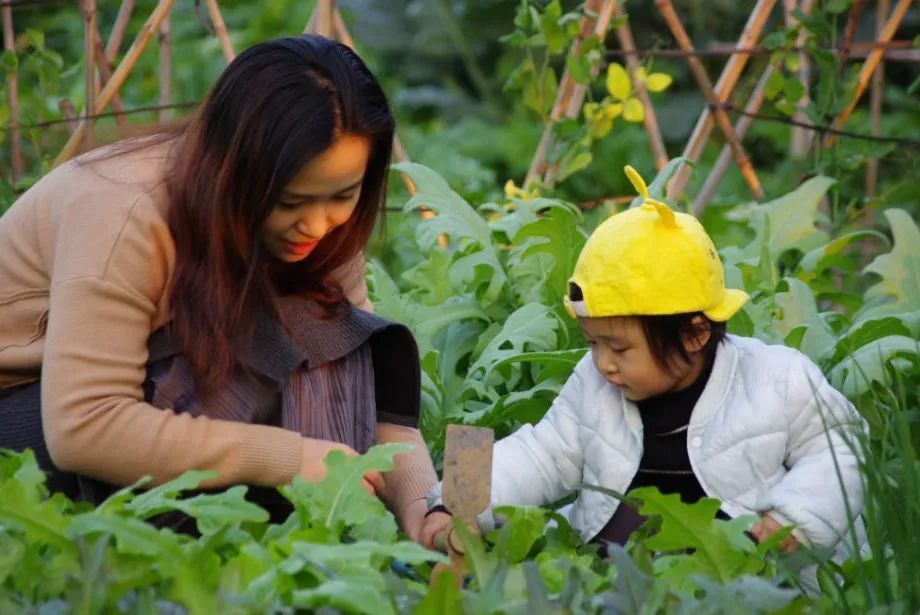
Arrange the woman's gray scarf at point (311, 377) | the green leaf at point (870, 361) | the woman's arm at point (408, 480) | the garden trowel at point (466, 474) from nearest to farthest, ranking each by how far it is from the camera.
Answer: the garden trowel at point (466, 474), the woman's gray scarf at point (311, 377), the woman's arm at point (408, 480), the green leaf at point (870, 361)

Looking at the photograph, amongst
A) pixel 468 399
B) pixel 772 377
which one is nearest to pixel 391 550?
pixel 772 377

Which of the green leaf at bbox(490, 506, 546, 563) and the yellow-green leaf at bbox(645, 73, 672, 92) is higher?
the yellow-green leaf at bbox(645, 73, 672, 92)

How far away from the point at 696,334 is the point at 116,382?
0.97 meters

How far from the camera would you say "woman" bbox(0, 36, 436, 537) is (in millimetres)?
2582

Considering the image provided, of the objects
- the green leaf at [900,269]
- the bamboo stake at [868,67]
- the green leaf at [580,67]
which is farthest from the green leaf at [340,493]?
the bamboo stake at [868,67]

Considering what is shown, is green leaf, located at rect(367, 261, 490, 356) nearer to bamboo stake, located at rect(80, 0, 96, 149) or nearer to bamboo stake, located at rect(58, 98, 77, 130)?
bamboo stake, located at rect(80, 0, 96, 149)

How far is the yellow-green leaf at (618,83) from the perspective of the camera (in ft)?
13.8

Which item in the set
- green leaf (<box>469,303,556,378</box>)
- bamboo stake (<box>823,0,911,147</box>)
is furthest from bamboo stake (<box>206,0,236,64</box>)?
bamboo stake (<box>823,0,911,147</box>)

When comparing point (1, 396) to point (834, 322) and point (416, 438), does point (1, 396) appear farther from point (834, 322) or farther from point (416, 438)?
point (834, 322)

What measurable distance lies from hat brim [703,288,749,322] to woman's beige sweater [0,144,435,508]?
729mm

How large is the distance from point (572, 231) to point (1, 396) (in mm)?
1311

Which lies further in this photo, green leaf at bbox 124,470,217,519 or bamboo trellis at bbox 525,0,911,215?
bamboo trellis at bbox 525,0,911,215

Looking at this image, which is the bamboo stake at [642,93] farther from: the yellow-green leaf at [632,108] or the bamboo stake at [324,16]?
the bamboo stake at [324,16]

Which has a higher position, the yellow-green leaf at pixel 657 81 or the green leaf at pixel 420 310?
the yellow-green leaf at pixel 657 81
